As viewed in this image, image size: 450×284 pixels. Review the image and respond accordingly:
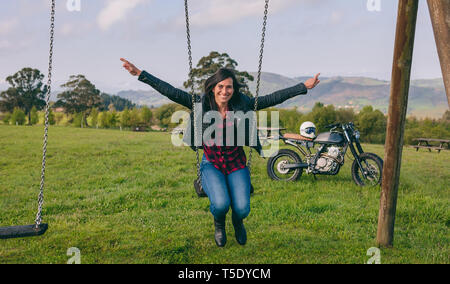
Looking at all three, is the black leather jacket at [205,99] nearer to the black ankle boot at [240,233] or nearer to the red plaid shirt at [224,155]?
the red plaid shirt at [224,155]

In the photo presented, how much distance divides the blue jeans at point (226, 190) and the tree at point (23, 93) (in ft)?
226

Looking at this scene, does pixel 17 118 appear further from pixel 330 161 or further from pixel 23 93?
pixel 330 161

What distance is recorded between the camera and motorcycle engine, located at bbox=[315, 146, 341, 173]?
26.6 feet

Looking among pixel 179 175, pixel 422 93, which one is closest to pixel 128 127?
pixel 179 175

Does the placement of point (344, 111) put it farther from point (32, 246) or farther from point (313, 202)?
point (32, 246)

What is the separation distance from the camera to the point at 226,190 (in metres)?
3.73

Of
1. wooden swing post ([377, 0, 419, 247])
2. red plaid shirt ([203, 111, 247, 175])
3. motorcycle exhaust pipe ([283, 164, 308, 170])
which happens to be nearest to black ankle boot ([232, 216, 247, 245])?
red plaid shirt ([203, 111, 247, 175])

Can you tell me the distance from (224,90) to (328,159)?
16.6 feet

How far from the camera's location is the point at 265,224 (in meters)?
5.28

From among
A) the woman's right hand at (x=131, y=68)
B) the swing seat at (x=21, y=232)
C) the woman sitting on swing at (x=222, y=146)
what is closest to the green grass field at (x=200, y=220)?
the swing seat at (x=21, y=232)

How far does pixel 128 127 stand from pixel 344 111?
94.5 ft

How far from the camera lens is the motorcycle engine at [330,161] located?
809 cm

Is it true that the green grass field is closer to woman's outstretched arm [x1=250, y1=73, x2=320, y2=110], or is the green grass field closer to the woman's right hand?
woman's outstretched arm [x1=250, y1=73, x2=320, y2=110]

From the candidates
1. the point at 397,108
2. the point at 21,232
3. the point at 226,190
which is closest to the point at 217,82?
the point at 226,190
